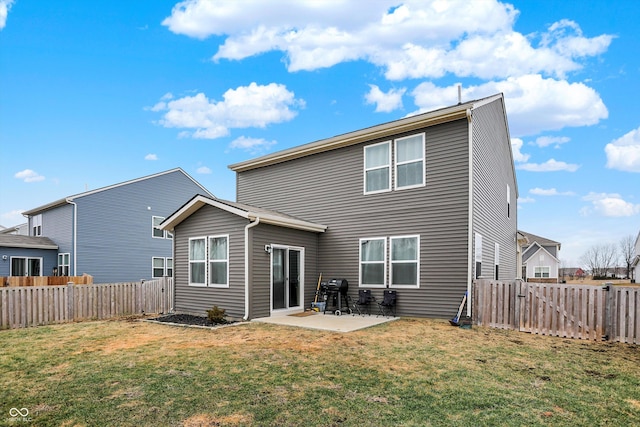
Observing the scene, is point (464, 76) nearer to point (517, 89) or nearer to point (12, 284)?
point (517, 89)

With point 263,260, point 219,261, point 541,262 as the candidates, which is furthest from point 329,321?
point 541,262

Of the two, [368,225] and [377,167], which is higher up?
[377,167]

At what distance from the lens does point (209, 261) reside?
11328mm

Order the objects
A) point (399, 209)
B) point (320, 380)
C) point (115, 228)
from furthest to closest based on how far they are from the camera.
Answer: point (115, 228)
point (399, 209)
point (320, 380)

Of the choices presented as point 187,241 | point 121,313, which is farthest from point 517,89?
→ point 121,313

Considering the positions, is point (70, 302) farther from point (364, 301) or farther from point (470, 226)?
point (470, 226)

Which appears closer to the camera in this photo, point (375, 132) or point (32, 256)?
point (375, 132)

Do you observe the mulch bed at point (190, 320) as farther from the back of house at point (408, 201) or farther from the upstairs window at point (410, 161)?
the upstairs window at point (410, 161)

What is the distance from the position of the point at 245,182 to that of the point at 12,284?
8554 millimetres

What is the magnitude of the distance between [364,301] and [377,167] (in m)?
3.98

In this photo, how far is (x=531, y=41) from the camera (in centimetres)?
1304

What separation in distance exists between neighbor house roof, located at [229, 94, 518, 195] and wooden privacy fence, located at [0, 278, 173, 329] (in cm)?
534

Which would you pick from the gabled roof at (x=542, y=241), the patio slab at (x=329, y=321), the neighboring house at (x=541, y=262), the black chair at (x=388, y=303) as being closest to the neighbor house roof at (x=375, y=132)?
the black chair at (x=388, y=303)

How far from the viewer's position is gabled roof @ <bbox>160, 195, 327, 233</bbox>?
1025cm
